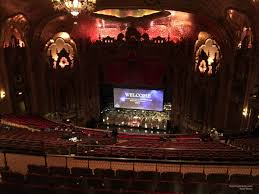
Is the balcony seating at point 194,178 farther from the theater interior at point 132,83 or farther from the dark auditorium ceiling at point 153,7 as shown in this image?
the dark auditorium ceiling at point 153,7

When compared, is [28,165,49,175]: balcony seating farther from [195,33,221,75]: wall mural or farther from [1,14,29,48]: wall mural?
[195,33,221,75]: wall mural

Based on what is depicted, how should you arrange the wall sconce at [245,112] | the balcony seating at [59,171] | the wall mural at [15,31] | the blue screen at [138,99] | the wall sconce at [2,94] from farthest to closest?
the blue screen at [138,99] → the wall sconce at [2,94] → the wall mural at [15,31] → the wall sconce at [245,112] → the balcony seating at [59,171]

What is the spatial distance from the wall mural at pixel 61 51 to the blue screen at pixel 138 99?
402 centimetres

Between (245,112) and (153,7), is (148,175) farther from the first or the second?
(153,7)

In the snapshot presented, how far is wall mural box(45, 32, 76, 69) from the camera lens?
21.5 metres

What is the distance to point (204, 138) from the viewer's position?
1349cm

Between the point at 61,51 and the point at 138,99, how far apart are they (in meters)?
6.44

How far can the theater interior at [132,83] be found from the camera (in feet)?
29.2

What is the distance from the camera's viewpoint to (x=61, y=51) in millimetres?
21766

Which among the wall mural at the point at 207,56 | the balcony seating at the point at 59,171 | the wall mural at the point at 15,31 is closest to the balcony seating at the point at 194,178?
the balcony seating at the point at 59,171

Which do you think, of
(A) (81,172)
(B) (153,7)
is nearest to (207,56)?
(B) (153,7)

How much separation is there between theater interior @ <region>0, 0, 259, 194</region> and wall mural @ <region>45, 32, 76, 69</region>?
7 centimetres

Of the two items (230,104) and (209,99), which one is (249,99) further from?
(209,99)

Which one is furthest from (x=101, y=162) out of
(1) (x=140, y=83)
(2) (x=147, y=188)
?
(1) (x=140, y=83)
